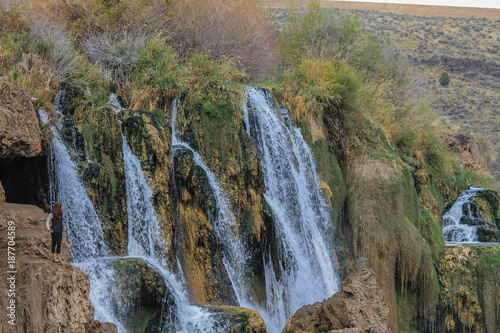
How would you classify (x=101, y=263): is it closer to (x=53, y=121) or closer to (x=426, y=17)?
(x=53, y=121)

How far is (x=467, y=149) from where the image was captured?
23.8 m

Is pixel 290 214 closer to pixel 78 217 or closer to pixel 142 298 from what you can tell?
pixel 142 298

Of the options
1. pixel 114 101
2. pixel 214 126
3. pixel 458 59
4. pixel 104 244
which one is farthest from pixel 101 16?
pixel 458 59

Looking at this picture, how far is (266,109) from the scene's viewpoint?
1150 centimetres

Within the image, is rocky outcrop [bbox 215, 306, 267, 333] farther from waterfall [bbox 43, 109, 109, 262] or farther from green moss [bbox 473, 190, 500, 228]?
green moss [bbox 473, 190, 500, 228]

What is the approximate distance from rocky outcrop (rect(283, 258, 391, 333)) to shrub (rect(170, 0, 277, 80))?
791 centimetres

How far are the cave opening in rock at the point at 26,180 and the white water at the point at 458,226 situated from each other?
10720mm

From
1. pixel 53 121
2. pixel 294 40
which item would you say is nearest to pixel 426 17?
pixel 294 40

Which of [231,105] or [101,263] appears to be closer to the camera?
[101,263]

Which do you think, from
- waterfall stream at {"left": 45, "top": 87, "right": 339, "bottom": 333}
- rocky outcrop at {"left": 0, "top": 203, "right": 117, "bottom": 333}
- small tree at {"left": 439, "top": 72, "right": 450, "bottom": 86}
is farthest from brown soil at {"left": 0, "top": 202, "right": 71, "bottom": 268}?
small tree at {"left": 439, "top": 72, "right": 450, "bottom": 86}

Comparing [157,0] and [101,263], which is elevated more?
[157,0]

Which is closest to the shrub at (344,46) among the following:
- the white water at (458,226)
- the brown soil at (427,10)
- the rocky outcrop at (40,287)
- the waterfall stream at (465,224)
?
the white water at (458,226)

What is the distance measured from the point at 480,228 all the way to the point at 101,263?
1078 cm

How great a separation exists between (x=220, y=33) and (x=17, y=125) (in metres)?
8.76
